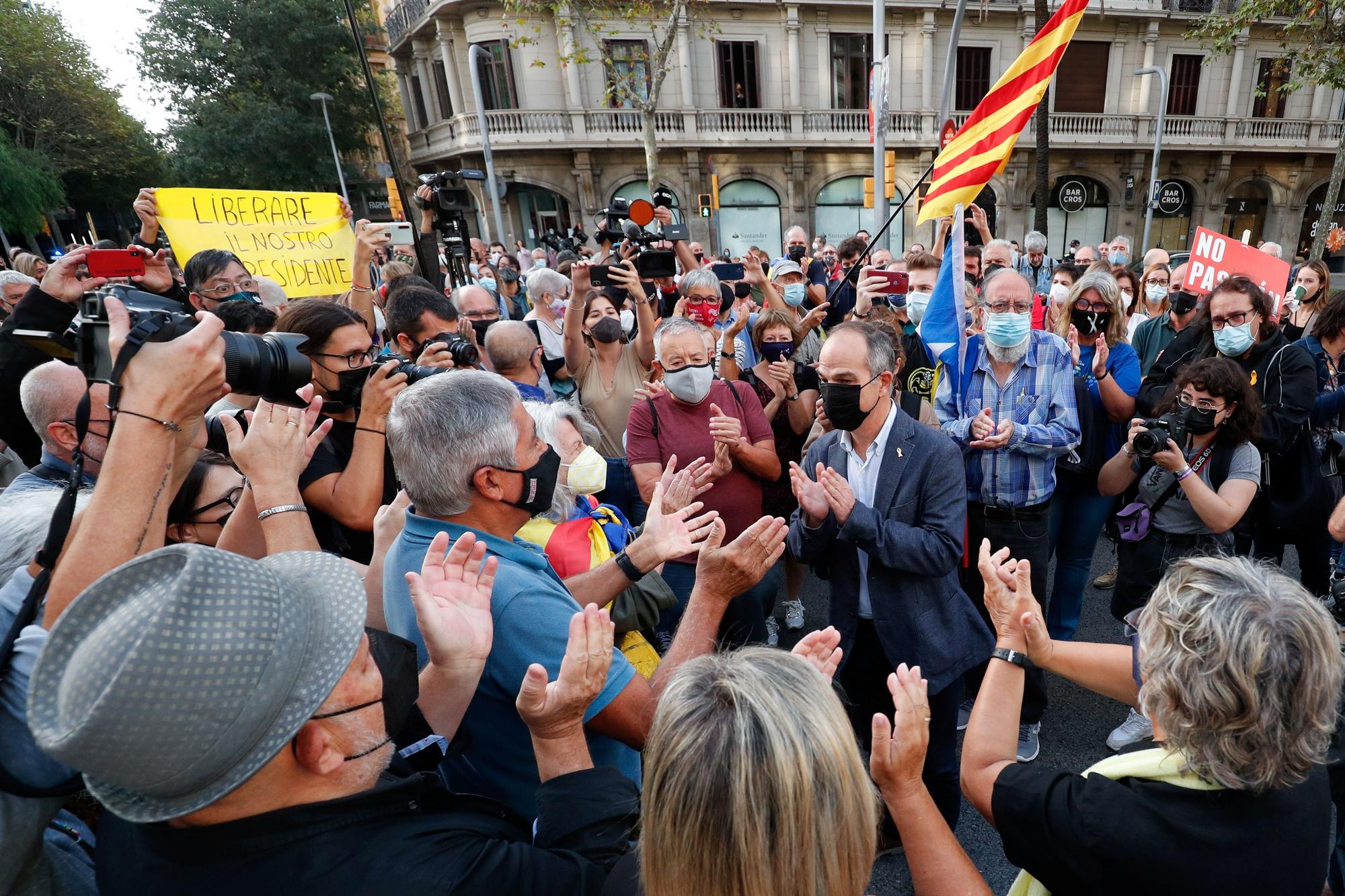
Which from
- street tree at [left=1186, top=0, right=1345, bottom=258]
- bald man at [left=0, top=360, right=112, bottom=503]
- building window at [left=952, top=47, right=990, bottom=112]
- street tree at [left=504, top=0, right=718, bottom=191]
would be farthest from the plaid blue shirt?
building window at [left=952, top=47, right=990, bottom=112]

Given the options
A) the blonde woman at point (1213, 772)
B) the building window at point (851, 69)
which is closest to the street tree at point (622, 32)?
the building window at point (851, 69)

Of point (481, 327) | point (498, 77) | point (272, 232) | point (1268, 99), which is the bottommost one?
point (481, 327)

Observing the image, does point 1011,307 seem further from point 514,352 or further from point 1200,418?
point 514,352

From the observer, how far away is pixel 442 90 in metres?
23.5

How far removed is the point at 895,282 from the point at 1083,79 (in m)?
24.9

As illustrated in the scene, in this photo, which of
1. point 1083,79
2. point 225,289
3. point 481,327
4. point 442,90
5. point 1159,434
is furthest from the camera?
point 442,90

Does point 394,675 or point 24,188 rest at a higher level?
point 24,188

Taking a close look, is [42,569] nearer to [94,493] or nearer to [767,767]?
[94,493]

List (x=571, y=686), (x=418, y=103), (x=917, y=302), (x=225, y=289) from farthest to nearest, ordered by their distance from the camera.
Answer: (x=418, y=103)
(x=917, y=302)
(x=225, y=289)
(x=571, y=686)

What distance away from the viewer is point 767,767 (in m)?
0.95

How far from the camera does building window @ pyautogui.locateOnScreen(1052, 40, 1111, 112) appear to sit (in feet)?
73.5

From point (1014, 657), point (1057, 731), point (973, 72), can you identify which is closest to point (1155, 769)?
point (1014, 657)

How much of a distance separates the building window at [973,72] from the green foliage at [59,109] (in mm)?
29721

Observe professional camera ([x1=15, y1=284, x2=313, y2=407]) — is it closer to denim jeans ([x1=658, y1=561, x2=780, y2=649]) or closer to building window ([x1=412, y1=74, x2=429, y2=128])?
denim jeans ([x1=658, y1=561, x2=780, y2=649])
